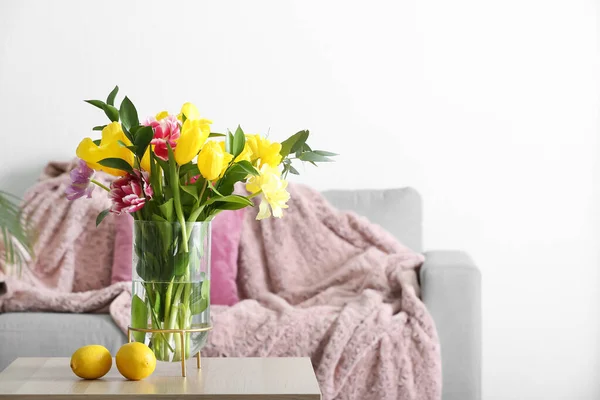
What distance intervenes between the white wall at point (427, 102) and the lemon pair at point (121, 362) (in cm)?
201

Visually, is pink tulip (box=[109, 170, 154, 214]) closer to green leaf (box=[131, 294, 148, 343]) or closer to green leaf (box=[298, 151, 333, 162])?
green leaf (box=[131, 294, 148, 343])

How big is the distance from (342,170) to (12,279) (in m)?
1.38

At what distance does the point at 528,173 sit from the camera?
3.34m

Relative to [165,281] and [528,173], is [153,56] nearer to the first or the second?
[528,173]

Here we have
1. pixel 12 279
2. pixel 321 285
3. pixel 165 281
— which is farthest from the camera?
pixel 321 285

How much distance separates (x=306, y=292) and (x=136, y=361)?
1.56 meters

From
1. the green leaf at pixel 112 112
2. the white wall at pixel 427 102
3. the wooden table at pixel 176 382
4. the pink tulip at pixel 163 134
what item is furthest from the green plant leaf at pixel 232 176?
the white wall at pixel 427 102

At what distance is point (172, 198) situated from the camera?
4.53 ft

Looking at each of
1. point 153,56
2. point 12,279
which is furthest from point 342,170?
point 12,279

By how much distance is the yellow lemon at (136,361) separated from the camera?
1.35 meters

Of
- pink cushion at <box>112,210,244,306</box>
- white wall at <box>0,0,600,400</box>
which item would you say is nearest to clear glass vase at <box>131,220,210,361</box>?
pink cushion at <box>112,210,244,306</box>

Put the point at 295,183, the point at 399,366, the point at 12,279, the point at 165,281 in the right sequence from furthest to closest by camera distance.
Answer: the point at 295,183 → the point at 12,279 → the point at 399,366 → the point at 165,281

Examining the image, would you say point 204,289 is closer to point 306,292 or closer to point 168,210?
point 168,210

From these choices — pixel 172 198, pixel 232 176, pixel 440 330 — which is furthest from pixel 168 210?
pixel 440 330
